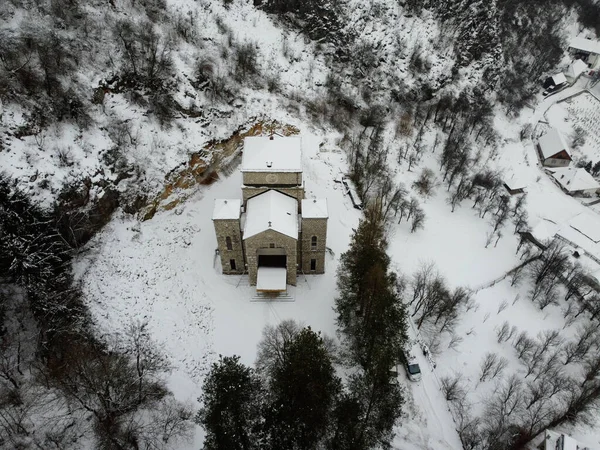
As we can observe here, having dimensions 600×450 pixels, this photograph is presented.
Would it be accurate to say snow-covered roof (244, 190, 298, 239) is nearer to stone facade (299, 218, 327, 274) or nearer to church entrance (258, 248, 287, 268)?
stone facade (299, 218, 327, 274)

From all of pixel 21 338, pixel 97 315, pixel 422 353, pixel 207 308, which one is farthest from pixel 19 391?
pixel 422 353

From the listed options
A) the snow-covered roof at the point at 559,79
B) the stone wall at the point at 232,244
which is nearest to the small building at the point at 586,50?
the snow-covered roof at the point at 559,79

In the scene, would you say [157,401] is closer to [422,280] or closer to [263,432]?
[263,432]

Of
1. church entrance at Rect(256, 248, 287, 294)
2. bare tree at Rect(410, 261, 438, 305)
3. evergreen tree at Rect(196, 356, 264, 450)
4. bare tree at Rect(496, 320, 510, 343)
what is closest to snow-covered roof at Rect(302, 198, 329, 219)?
church entrance at Rect(256, 248, 287, 294)

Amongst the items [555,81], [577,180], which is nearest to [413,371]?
[577,180]

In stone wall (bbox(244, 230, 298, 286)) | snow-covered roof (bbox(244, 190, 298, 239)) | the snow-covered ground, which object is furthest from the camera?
stone wall (bbox(244, 230, 298, 286))

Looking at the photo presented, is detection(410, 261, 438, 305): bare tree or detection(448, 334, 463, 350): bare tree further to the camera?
detection(410, 261, 438, 305): bare tree

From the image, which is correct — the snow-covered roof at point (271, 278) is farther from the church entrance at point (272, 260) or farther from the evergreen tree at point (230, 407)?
the evergreen tree at point (230, 407)
